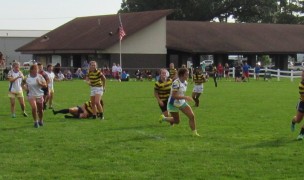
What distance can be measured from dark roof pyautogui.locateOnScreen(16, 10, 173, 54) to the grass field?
36091 mm

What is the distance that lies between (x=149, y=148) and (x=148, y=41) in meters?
44.4

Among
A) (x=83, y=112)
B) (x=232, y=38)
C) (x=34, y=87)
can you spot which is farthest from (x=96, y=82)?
(x=232, y=38)

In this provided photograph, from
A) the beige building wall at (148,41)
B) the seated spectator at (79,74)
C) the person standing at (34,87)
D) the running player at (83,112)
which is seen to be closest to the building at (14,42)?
the beige building wall at (148,41)

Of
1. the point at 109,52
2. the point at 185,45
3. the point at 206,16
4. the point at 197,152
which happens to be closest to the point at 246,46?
the point at 185,45

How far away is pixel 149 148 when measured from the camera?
11.9 metres

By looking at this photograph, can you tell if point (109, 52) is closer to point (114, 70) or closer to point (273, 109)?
point (114, 70)

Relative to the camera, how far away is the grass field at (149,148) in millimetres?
9648

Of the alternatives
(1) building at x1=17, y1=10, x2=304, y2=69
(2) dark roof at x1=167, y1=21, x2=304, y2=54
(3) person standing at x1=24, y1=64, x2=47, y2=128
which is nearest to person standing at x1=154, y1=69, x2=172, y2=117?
(3) person standing at x1=24, y1=64, x2=47, y2=128

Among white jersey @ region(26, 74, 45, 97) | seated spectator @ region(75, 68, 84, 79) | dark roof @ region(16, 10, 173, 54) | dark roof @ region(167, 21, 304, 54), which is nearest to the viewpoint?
white jersey @ region(26, 74, 45, 97)

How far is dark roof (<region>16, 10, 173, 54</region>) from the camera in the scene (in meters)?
54.9

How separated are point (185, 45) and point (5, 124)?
134 feet

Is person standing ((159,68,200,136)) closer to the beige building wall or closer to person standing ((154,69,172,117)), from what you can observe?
person standing ((154,69,172,117))

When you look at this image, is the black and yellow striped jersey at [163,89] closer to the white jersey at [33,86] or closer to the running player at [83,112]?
the running player at [83,112]

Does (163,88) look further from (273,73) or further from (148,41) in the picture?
(148,41)
